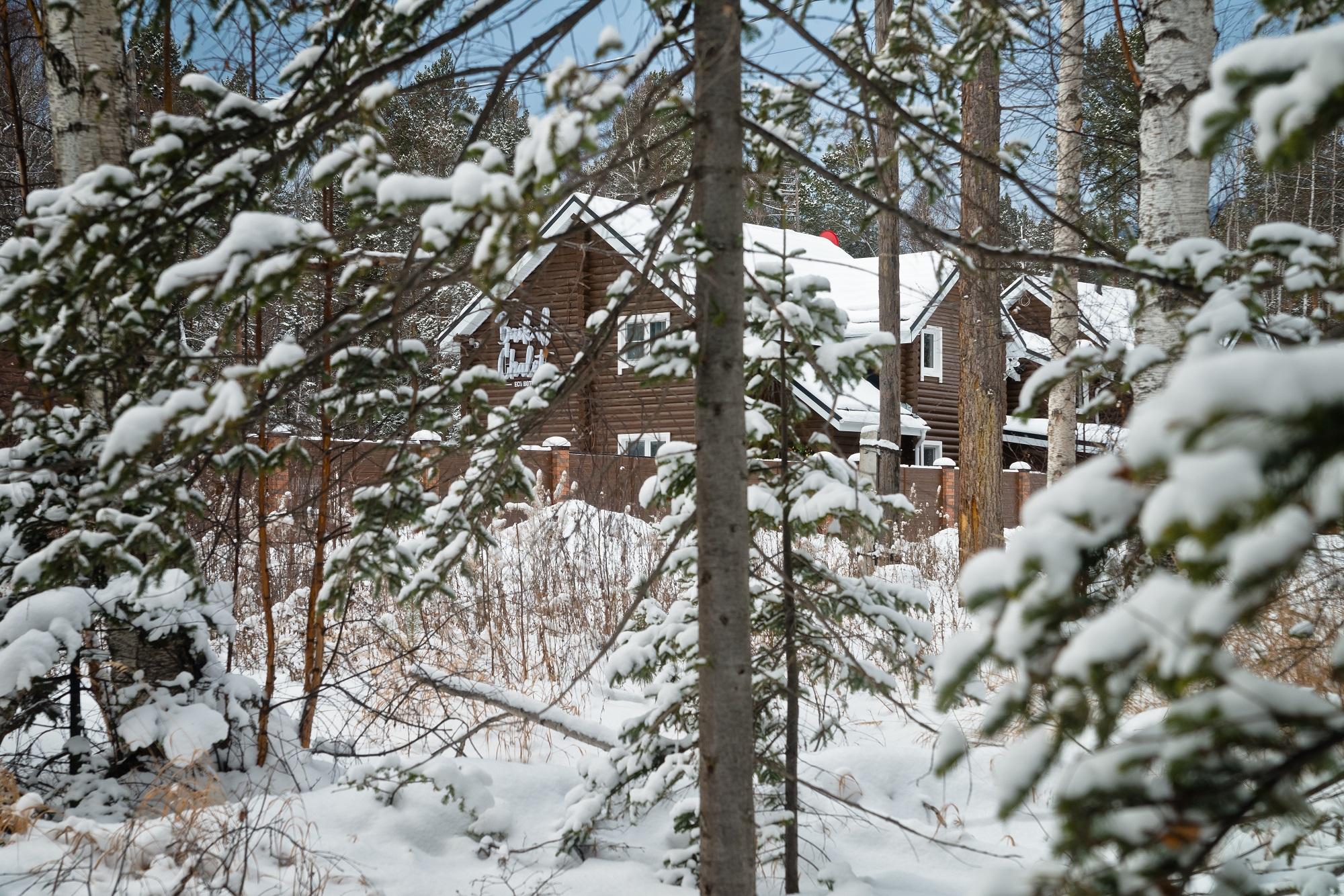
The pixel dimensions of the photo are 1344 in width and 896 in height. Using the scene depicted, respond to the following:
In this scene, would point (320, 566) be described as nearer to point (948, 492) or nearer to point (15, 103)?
point (15, 103)

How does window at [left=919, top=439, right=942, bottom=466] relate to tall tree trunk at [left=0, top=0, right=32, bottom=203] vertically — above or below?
below

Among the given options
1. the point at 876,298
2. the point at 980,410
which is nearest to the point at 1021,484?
the point at 876,298

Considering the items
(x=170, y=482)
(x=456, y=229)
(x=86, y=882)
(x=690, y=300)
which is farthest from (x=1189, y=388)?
(x=86, y=882)

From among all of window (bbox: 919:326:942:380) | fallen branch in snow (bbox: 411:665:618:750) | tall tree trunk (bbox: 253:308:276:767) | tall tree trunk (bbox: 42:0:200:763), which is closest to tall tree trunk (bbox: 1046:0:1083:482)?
fallen branch in snow (bbox: 411:665:618:750)

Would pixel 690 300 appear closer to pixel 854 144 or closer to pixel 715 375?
pixel 715 375

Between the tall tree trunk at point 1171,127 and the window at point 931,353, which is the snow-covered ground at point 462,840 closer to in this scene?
the tall tree trunk at point 1171,127

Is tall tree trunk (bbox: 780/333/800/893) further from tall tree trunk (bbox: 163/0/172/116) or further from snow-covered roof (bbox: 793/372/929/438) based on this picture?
snow-covered roof (bbox: 793/372/929/438)

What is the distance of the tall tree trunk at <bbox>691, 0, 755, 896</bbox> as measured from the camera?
107 inches

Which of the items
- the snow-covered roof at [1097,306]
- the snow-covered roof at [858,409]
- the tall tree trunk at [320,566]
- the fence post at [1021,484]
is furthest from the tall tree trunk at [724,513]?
the fence post at [1021,484]

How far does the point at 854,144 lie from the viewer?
4000 millimetres

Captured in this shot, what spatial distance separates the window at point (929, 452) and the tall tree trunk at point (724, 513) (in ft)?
55.1

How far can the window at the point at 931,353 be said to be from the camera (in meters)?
18.7

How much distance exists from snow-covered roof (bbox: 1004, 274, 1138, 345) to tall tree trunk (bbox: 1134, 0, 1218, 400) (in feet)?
1.22

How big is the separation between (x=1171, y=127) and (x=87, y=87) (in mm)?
4415
